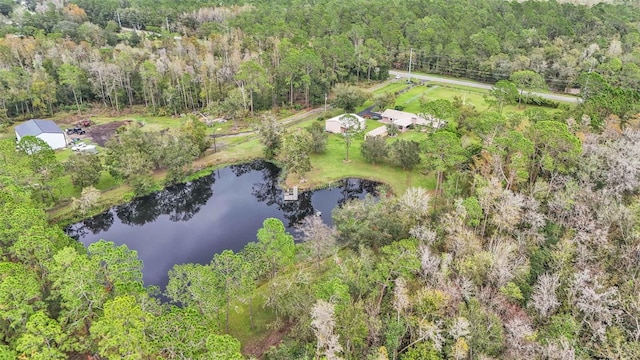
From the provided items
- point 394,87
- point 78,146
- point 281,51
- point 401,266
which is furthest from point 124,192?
point 394,87

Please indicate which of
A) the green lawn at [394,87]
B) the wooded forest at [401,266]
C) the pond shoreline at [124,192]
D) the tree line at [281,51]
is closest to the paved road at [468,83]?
the tree line at [281,51]

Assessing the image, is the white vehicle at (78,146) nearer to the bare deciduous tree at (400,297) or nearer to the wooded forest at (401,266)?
the wooded forest at (401,266)

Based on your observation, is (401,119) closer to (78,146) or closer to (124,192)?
(124,192)

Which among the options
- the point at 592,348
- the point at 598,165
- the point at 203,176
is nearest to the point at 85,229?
the point at 203,176

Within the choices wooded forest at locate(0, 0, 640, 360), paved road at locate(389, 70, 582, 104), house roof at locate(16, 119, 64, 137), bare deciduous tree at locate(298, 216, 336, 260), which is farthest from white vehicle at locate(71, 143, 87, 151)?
paved road at locate(389, 70, 582, 104)

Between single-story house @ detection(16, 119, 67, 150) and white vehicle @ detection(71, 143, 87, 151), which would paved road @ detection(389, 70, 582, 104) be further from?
single-story house @ detection(16, 119, 67, 150)

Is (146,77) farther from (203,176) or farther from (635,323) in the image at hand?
(635,323)
